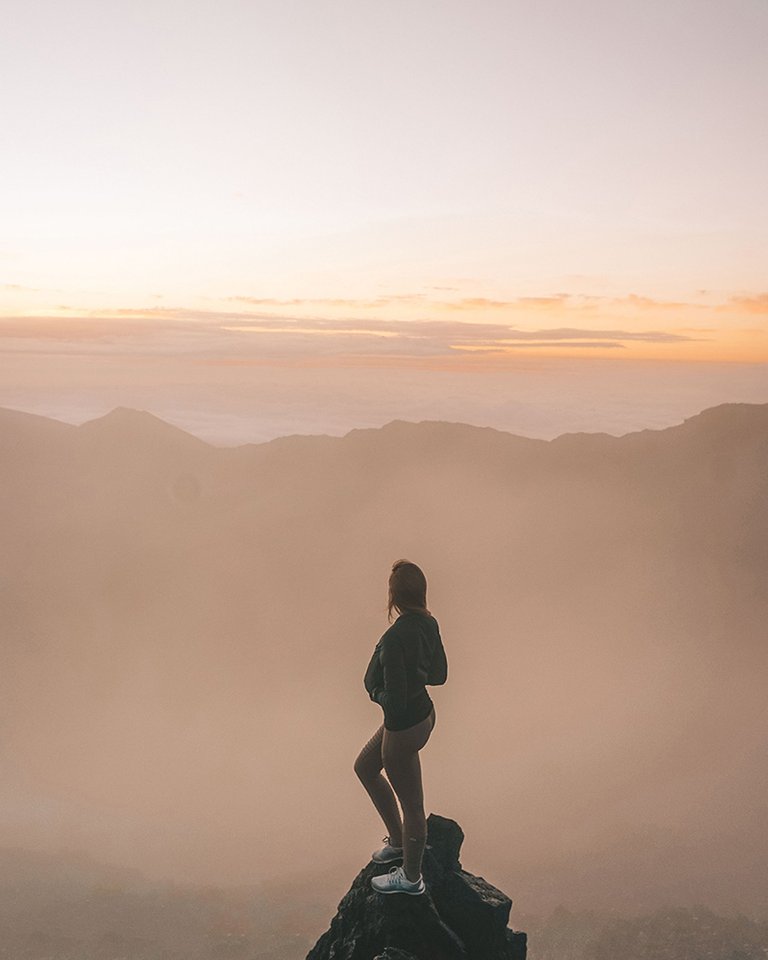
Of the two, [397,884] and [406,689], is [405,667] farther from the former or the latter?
[397,884]

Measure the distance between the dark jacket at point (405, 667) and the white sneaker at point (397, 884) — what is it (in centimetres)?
200

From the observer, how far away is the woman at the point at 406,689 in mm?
8094

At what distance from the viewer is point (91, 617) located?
196 m

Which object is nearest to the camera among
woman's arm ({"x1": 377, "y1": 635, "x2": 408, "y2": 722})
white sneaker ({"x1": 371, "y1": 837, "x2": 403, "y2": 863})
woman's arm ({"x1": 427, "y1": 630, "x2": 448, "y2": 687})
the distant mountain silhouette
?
woman's arm ({"x1": 377, "y1": 635, "x2": 408, "y2": 722})

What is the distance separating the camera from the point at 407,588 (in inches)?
325

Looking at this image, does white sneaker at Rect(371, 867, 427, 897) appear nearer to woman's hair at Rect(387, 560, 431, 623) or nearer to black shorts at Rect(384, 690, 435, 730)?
black shorts at Rect(384, 690, 435, 730)

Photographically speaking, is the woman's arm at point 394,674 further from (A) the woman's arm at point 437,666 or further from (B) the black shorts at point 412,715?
(A) the woman's arm at point 437,666

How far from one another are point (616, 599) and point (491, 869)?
306ft

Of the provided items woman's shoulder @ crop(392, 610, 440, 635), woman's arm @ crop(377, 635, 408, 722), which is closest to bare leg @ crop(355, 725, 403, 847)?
woman's arm @ crop(377, 635, 408, 722)

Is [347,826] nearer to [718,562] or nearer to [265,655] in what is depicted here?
[265,655]

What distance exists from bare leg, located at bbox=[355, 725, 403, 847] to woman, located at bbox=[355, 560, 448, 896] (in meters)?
0.01

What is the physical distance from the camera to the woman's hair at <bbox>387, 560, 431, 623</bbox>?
27.1ft

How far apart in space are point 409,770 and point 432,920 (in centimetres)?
228

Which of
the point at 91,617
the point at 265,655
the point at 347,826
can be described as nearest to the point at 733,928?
the point at 347,826
